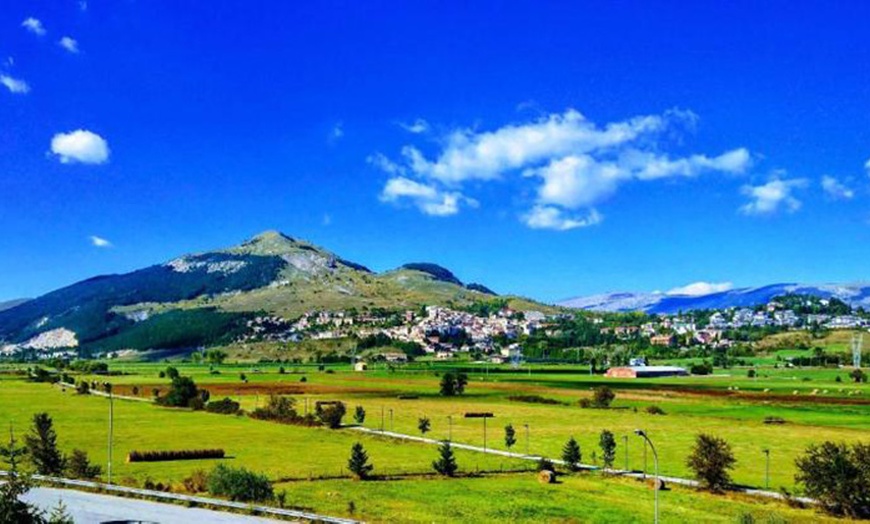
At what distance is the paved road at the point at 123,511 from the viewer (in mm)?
48469

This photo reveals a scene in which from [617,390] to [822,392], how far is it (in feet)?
133

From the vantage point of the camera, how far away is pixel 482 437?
104375mm

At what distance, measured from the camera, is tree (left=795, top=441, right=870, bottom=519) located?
205ft

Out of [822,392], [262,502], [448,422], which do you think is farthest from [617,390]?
[262,502]

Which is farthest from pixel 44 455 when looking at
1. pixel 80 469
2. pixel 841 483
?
pixel 841 483

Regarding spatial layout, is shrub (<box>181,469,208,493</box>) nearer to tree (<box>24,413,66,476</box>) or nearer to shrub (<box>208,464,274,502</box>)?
shrub (<box>208,464,274,502</box>)

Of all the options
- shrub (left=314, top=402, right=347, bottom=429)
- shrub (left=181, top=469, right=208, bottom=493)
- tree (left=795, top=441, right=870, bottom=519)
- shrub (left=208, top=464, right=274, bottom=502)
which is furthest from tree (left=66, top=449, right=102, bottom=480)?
tree (left=795, top=441, right=870, bottom=519)

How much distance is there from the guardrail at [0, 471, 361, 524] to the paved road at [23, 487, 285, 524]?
1.03 metres

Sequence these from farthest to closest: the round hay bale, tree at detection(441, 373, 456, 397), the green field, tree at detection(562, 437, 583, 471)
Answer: tree at detection(441, 373, 456, 397)
tree at detection(562, 437, 583, 471)
the round hay bale
the green field

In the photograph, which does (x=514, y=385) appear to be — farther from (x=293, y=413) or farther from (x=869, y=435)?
(x=869, y=435)

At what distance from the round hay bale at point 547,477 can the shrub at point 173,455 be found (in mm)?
33109

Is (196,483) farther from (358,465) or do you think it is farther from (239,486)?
(358,465)

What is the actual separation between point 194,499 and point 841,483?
48.7 meters

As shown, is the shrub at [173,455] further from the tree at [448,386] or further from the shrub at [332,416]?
the tree at [448,386]
